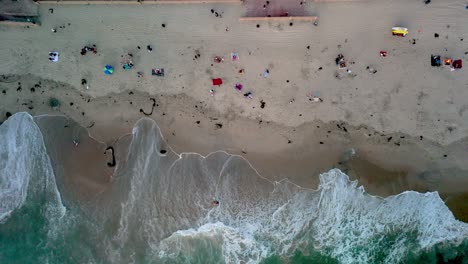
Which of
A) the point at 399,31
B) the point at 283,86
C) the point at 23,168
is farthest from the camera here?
the point at 23,168

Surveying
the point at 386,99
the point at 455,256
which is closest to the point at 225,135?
the point at 386,99

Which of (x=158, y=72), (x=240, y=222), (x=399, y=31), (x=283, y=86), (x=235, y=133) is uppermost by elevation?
(x=399, y=31)

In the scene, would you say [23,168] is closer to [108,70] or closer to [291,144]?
[108,70]

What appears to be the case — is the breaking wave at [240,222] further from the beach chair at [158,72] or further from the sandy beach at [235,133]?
the beach chair at [158,72]

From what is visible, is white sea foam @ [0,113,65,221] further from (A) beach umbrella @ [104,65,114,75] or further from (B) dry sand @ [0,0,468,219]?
(A) beach umbrella @ [104,65,114,75]

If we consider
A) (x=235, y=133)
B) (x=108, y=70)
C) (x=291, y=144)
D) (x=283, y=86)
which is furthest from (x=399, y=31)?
(x=108, y=70)

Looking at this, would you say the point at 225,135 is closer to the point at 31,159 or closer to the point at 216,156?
the point at 216,156

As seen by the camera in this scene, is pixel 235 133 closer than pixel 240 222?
No

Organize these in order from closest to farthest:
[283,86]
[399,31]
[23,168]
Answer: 1. [399,31]
2. [283,86]
3. [23,168]
